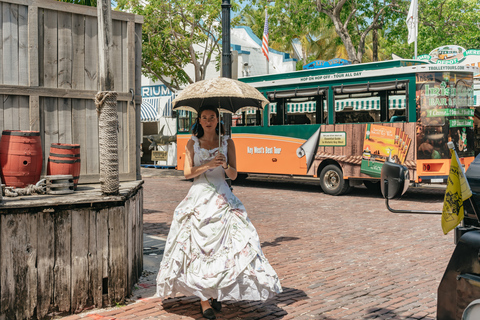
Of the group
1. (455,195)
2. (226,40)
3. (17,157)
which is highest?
(226,40)

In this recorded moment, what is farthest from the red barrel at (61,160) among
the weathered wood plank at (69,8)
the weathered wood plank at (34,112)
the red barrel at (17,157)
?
the weathered wood plank at (69,8)

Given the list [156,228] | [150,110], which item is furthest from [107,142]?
[150,110]

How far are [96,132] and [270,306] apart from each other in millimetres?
2672

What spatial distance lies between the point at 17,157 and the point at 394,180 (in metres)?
3.57

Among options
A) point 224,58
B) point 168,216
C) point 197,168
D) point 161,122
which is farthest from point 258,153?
point 197,168

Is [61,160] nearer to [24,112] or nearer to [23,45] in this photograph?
[24,112]

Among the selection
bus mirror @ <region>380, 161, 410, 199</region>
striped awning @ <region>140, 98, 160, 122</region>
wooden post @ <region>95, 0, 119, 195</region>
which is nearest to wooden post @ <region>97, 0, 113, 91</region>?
wooden post @ <region>95, 0, 119, 195</region>

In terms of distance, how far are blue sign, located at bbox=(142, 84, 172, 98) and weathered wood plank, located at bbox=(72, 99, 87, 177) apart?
21.0m

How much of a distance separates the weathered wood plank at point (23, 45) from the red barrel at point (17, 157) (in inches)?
27.6

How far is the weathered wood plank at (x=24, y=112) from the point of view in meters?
5.32

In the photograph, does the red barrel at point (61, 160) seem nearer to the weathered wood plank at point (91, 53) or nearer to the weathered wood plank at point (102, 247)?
the weathered wood plank at point (102, 247)

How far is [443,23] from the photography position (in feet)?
76.0

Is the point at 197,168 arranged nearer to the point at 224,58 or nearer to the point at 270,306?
the point at 270,306

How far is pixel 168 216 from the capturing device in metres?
10.7
